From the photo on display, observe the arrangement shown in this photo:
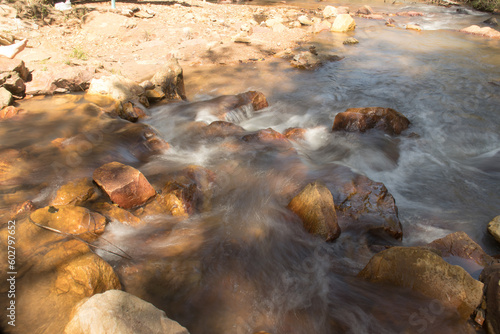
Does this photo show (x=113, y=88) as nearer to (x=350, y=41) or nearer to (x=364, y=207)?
(x=364, y=207)

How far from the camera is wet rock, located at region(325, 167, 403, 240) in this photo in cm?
347

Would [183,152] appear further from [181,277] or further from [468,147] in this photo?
[468,147]

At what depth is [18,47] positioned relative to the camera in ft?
23.9

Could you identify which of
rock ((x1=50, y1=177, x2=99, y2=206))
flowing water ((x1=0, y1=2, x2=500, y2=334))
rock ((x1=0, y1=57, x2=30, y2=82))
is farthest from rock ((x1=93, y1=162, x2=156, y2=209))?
rock ((x1=0, y1=57, x2=30, y2=82))

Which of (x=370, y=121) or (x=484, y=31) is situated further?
(x=484, y=31)

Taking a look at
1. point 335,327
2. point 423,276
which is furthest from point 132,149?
point 423,276

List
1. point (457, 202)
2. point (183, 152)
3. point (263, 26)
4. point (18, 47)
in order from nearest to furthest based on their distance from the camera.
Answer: point (457, 202) → point (183, 152) → point (18, 47) → point (263, 26)

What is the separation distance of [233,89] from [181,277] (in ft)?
21.2

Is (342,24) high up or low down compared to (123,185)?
up

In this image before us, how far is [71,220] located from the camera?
2805mm

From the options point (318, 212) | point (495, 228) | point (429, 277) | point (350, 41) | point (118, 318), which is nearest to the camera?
point (118, 318)

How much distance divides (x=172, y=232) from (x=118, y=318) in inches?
57.7

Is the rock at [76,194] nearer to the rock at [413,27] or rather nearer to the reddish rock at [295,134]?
the reddish rock at [295,134]

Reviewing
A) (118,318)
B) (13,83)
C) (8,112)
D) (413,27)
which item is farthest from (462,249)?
(413,27)
